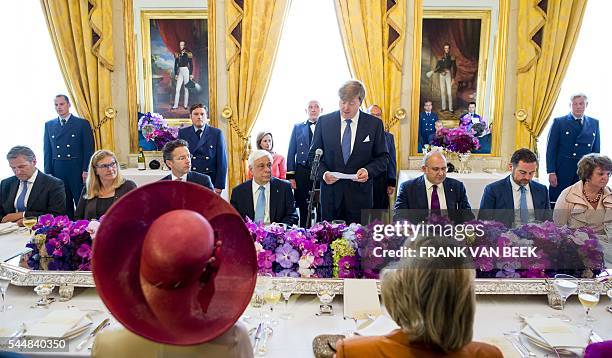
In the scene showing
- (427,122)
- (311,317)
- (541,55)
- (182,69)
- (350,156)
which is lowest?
(311,317)

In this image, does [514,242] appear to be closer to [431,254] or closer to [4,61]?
[431,254]

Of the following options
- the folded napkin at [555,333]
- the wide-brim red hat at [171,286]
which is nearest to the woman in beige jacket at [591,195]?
the folded napkin at [555,333]

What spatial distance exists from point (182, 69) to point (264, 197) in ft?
10.5

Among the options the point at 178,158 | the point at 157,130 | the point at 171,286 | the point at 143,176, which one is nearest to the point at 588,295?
the point at 171,286

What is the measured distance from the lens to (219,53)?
628cm

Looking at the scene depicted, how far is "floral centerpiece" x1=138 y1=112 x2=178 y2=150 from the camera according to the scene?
6082mm

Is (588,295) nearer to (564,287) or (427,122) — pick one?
(564,287)

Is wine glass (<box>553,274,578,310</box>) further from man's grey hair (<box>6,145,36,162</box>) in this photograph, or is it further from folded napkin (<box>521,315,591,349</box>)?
man's grey hair (<box>6,145,36,162</box>)

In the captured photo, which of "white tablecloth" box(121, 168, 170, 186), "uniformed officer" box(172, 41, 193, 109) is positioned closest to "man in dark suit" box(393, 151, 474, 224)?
"white tablecloth" box(121, 168, 170, 186)

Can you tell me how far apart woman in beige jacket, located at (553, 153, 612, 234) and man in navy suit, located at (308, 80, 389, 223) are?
139 centimetres

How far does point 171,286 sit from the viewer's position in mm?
1064

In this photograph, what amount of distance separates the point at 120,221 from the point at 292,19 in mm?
5639

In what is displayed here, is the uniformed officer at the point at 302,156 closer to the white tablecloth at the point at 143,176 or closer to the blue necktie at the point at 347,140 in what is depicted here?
the blue necktie at the point at 347,140

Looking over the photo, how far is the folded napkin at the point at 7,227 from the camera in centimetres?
331
